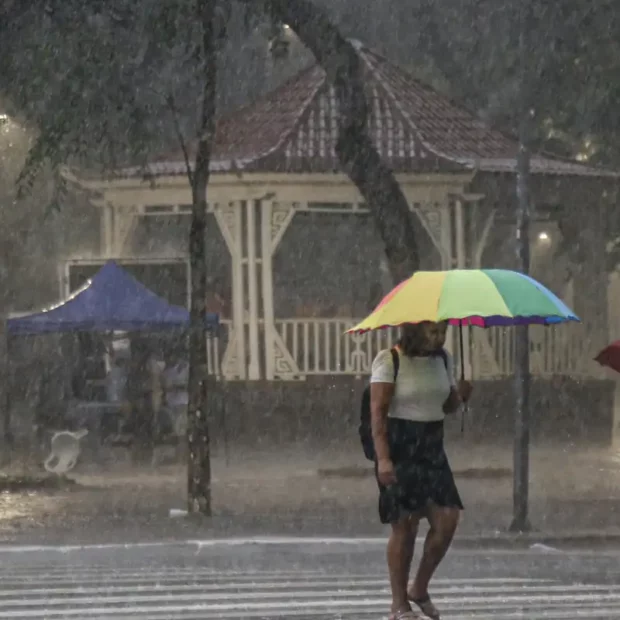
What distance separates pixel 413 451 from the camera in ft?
25.8

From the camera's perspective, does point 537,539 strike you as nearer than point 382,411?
No

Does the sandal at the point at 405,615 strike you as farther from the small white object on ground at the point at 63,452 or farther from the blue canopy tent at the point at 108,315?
the blue canopy tent at the point at 108,315

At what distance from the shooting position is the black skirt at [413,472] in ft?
25.8

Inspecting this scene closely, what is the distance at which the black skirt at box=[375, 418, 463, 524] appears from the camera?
25.8 ft

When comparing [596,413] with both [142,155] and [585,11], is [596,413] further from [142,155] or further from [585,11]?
[142,155]

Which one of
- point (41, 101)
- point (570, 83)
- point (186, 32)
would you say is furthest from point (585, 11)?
point (41, 101)

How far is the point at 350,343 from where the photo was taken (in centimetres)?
2175

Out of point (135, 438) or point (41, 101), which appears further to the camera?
point (135, 438)

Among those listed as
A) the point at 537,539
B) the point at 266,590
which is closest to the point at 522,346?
the point at 537,539

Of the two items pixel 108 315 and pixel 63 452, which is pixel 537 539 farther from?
pixel 108 315

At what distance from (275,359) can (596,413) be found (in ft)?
16.1

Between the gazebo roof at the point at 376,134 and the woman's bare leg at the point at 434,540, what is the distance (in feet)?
44.0

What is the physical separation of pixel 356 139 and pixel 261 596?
19.4 feet

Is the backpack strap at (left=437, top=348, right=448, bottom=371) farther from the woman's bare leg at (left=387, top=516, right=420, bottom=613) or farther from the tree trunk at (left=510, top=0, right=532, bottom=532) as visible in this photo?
the tree trunk at (left=510, top=0, right=532, bottom=532)
